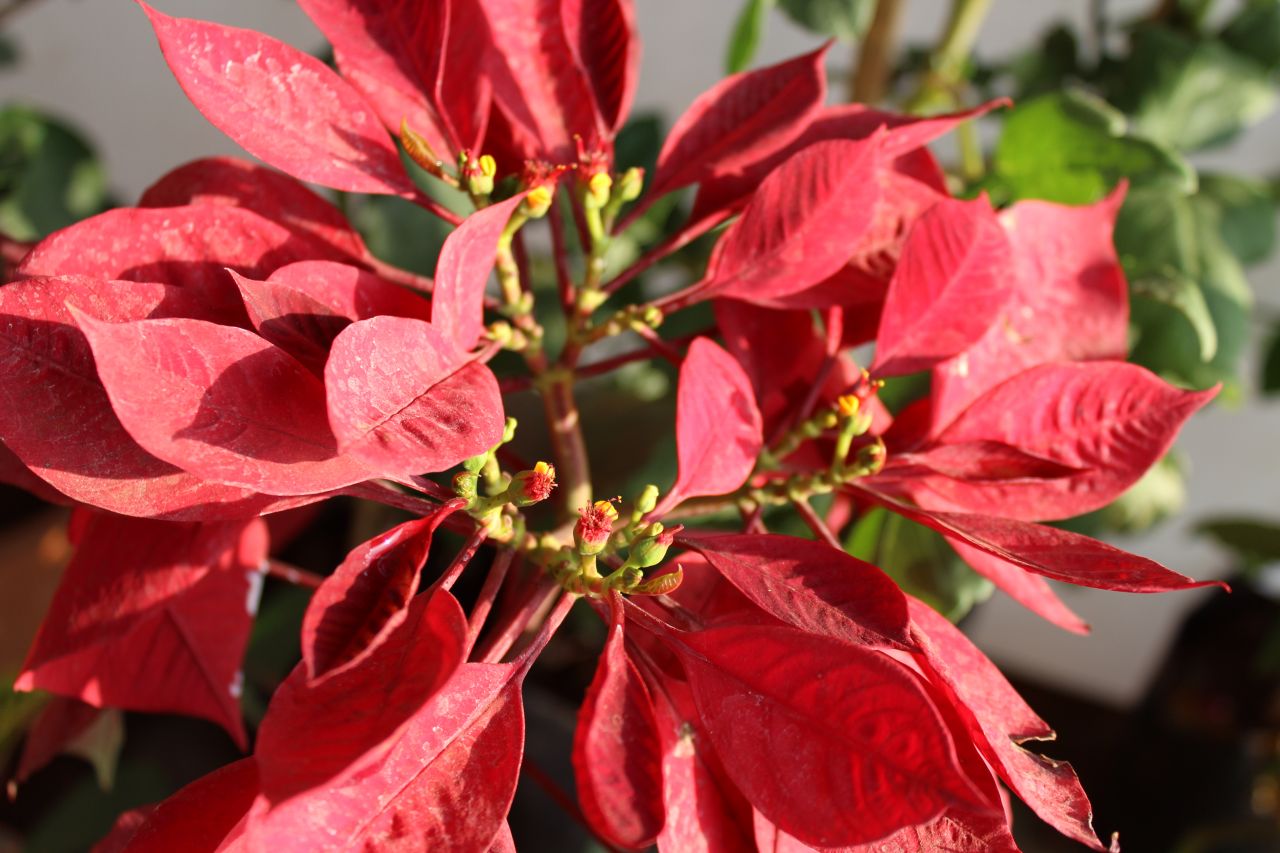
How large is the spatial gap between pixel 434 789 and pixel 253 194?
18 centimetres

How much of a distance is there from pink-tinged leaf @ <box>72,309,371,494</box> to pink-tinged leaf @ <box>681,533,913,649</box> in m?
0.09

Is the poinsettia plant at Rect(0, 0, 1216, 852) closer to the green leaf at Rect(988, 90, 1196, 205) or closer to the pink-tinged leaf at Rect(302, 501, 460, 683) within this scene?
the pink-tinged leaf at Rect(302, 501, 460, 683)

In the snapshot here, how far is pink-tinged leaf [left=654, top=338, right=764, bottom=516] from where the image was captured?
27 centimetres

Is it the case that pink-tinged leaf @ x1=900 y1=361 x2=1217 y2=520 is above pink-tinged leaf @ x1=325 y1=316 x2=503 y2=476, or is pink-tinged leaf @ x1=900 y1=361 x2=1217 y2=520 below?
below

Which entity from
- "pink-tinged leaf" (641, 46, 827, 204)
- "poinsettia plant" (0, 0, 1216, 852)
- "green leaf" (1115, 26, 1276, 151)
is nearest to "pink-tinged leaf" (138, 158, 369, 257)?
"poinsettia plant" (0, 0, 1216, 852)

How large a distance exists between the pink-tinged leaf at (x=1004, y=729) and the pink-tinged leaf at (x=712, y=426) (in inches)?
2.4

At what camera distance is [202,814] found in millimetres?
241

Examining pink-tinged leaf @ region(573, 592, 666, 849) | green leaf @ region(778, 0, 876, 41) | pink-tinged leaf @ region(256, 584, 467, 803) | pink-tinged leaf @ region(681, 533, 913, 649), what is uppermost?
green leaf @ region(778, 0, 876, 41)

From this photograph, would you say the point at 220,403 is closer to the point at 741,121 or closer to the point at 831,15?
the point at 741,121

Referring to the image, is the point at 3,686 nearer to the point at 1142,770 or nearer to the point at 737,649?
the point at 737,649

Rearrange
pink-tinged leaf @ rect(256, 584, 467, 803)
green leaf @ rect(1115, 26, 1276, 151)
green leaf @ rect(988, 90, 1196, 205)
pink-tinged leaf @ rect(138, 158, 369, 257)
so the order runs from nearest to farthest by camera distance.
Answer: pink-tinged leaf @ rect(256, 584, 467, 803) < pink-tinged leaf @ rect(138, 158, 369, 257) < green leaf @ rect(988, 90, 1196, 205) < green leaf @ rect(1115, 26, 1276, 151)

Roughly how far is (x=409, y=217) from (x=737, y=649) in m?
0.36

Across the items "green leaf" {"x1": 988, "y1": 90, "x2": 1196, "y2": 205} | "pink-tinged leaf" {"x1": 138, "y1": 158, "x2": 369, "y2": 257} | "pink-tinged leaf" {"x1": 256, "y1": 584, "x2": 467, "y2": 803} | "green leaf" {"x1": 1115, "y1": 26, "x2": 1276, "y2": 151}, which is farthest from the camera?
"green leaf" {"x1": 1115, "y1": 26, "x2": 1276, "y2": 151}

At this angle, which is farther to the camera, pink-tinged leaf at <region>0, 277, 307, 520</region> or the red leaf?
the red leaf
